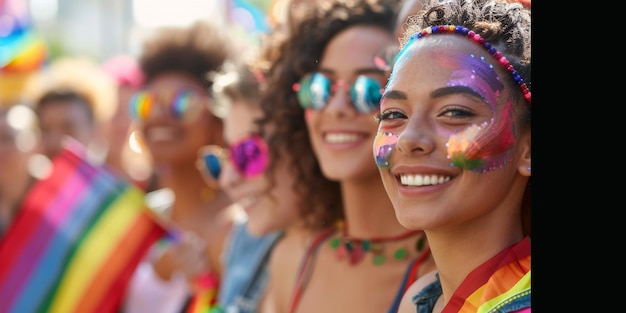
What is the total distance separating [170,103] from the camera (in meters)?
5.10

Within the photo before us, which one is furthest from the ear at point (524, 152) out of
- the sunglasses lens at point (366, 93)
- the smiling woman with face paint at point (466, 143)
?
the sunglasses lens at point (366, 93)

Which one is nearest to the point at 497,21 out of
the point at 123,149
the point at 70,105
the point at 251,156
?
the point at 251,156

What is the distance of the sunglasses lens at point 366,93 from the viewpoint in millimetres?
3057

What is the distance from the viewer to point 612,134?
142cm

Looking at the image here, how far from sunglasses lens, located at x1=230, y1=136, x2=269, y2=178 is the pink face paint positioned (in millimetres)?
1866

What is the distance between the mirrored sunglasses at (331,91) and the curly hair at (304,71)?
0.12 meters

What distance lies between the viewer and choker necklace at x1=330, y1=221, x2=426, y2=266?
3125 mm

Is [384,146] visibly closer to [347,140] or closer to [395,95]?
[395,95]

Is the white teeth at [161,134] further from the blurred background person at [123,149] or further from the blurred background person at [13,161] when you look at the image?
the blurred background person at [123,149]

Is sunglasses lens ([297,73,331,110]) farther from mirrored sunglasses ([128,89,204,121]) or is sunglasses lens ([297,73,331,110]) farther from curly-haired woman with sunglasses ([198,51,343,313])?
mirrored sunglasses ([128,89,204,121])

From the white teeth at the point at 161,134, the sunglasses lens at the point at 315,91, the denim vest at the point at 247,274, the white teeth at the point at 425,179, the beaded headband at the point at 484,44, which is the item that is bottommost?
the denim vest at the point at 247,274

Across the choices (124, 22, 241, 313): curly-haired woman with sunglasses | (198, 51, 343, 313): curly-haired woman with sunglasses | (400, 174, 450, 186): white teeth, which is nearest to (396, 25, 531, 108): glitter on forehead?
(400, 174, 450, 186): white teeth

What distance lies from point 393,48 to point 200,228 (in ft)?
7.76

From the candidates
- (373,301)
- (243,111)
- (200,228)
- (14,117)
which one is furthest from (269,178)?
(14,117)
